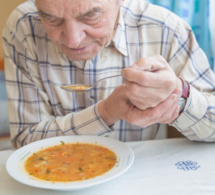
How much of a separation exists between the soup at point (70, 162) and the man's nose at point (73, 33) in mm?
408

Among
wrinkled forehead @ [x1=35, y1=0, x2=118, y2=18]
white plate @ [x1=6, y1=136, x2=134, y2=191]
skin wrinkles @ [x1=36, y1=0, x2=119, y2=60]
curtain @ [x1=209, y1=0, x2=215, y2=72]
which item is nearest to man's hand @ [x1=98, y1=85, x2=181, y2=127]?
white plate @ [x1=6, y1=136, x2=134, y2=191]

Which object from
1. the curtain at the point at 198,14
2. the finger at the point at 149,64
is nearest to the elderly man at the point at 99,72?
the finger at the point at 149,64

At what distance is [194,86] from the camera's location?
Result: 142 cm

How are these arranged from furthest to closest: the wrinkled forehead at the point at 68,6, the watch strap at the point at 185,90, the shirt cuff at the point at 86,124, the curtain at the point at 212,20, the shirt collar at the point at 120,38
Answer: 1. the curtain at the point at 212,20
2. the shirt collar at the point at 120,38
3. the shirt cuff at the point at 86,124
4. the watch strap at the point at 185,90
5. the wrinkled forehead at the point at 68,6

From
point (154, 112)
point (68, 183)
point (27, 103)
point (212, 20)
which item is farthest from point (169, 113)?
point (212, 20)

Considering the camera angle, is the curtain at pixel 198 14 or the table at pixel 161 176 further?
the curtain at pixel 198 14

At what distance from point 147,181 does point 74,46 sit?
1.86 ft

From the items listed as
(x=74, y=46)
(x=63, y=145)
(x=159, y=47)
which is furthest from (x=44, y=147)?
(x=159, y=47)

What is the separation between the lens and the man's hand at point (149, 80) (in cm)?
95

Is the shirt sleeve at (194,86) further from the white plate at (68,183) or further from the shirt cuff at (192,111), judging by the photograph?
the white plate at (68,183)

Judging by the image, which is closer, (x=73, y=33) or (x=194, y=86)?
(x=73, y=33)

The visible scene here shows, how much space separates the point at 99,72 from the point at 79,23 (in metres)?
0.39

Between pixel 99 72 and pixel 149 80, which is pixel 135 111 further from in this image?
pixel 99 72

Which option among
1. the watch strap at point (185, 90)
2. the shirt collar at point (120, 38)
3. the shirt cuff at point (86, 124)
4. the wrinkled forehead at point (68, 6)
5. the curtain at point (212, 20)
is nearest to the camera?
the wrinkled forehead at point (68, 6)
